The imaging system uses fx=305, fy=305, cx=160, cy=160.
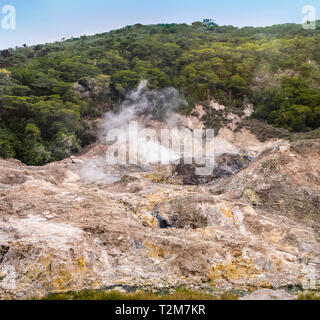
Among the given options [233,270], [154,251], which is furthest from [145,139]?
[233,270]

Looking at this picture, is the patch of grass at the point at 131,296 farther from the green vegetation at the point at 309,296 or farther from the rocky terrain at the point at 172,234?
the green vegetation at the point at 309,296

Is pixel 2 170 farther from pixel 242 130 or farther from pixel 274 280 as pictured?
pixel 242 130

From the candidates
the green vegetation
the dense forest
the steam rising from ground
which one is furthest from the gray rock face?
the dense forest

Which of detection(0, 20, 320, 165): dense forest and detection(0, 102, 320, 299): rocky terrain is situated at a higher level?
detection(0, 20, 320, 165): dense forest

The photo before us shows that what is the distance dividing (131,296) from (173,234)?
3.23 meters

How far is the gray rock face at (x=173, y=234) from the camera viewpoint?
682cm

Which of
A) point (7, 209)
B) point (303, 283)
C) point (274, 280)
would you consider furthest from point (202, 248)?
point (7, 209)

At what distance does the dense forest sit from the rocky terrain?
40.8 feet

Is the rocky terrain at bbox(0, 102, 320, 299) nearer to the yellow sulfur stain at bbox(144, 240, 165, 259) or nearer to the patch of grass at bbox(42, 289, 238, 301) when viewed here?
the yellow sulfur stain at bbox(144, 240, 165, 259)

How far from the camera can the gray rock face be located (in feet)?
22.4

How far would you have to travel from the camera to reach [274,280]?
705cm

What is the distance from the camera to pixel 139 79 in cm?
3334

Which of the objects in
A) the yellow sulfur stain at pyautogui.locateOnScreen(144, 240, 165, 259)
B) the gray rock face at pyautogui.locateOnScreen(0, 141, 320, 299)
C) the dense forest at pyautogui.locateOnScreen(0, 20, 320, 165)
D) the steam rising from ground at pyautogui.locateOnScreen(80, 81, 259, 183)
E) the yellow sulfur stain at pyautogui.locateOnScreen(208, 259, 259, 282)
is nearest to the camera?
the gray rock face at pyautogui.locateOnScreen(0, 141, 320, 299)

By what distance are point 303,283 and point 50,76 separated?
103 feet
